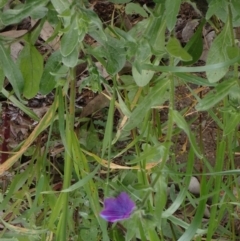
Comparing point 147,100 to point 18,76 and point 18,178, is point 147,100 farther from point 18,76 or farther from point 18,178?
point 18,178

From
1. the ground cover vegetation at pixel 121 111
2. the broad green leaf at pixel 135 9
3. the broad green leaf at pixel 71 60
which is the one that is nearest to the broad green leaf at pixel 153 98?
the ground cover vegetation at pixel 121 111

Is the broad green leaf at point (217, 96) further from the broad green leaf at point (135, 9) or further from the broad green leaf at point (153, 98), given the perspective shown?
the broad green leaf at point (135, 9)

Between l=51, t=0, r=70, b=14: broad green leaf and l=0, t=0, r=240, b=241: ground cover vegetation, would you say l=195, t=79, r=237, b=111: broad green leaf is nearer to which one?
l=0, t=0, r=240, b=241: ground cover vegetation

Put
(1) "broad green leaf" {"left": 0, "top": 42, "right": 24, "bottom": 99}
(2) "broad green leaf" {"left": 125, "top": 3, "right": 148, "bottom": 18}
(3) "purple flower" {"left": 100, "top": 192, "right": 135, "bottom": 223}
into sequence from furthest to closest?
1. (2) "broad green leaf" {"left": 125, "top": 3, "right": 148, "bottom": 18}
2. (1) "broad green leaf" {"left": 0, "top": 42, "right": 24, "bottom": 99}
3. (3) "purple flower" {"left": 100, "top": 192, "right": 135, "bottom": 223}

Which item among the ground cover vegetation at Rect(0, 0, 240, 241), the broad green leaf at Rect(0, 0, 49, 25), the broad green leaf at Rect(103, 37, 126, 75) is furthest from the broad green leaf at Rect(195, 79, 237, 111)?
the broad green leaf at Rect(0, 0, 49, 25)

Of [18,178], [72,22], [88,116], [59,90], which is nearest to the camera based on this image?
[72,22]

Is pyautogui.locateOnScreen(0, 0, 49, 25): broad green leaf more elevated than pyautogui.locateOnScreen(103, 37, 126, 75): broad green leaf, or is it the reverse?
pyautogui.locateOnScreen(0, 0, 49, 25): broad green leaf

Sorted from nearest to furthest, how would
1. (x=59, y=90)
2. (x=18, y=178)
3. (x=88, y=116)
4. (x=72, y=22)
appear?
1. (x=72, y=22)
2. (x=59, y=90)
3. (x=18, y=178)
4. (x=88, y=116)

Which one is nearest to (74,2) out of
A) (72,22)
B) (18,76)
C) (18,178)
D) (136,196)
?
(72,22)
